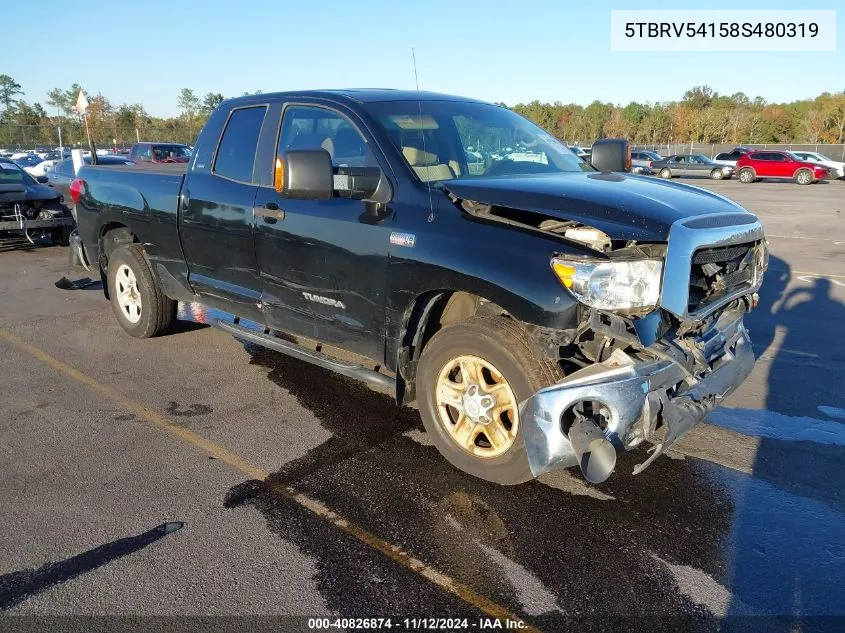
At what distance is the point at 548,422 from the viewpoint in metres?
3.08

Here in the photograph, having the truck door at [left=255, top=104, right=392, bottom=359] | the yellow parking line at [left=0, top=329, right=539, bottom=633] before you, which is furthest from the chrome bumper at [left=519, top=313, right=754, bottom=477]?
the truck door at [left=255, top=104, right=392, bottom=359]

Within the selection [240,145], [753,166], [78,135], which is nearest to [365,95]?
[240,145]

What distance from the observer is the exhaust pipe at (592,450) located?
118 inches

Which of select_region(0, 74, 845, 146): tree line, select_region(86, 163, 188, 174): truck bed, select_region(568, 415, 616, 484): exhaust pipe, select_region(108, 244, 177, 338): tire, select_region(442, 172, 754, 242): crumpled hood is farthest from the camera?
select_region(0, 74, 845, 146): tree line

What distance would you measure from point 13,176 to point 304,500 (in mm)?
11197

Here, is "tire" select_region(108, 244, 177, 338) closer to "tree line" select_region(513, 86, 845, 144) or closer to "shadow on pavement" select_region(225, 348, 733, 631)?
"shadow on pavement" select_region(225, 348, 733, 631)

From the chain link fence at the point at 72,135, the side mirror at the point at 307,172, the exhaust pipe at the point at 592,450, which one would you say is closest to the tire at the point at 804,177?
the chain link fence at the point at 72,135

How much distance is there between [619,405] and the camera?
9.79 ft

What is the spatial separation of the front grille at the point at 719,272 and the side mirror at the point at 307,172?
1.99 metres

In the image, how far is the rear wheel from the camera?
115 feet

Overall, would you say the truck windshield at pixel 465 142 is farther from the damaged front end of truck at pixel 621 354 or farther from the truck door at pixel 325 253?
the damaged front end of truck at pixel 621 354

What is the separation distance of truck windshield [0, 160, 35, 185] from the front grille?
39.0ft

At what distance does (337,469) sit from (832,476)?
2.77 m

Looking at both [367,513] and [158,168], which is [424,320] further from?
[158,168]
